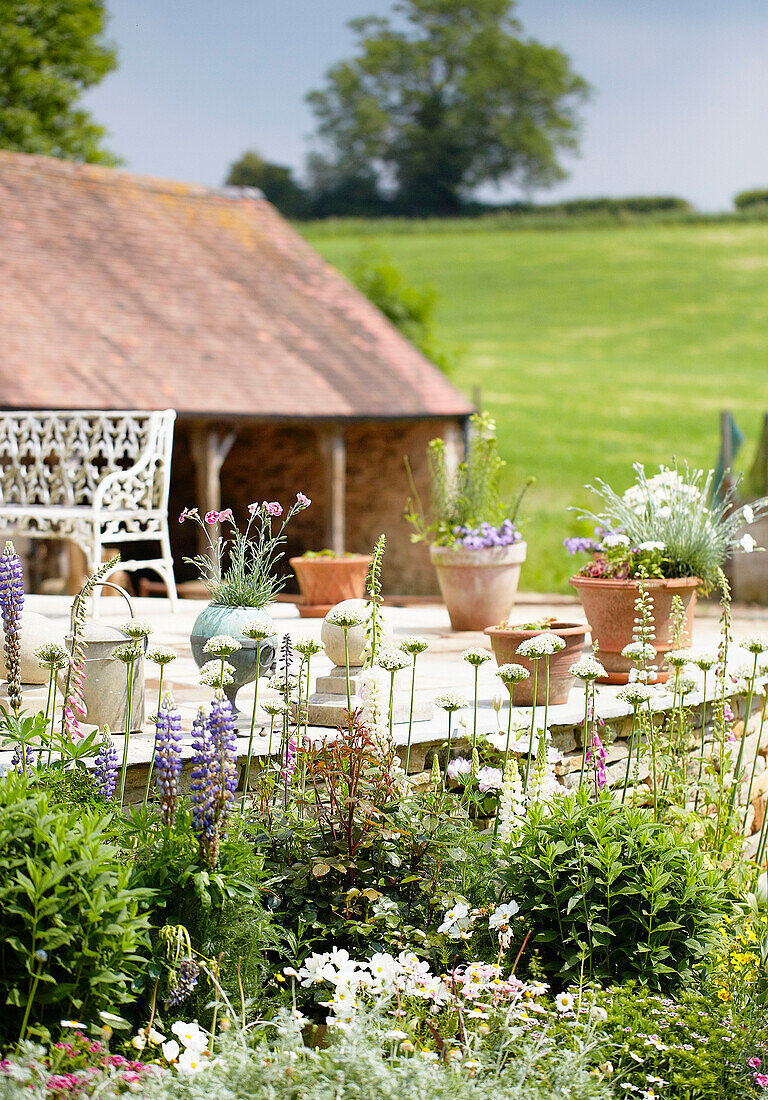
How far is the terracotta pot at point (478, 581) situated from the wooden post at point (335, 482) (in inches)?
243

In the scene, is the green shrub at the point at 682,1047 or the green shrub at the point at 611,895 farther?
the green shrub at the point at 611,895

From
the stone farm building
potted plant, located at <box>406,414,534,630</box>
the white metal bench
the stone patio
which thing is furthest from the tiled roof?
potted plant, located at <box>406,414,534,630</box>

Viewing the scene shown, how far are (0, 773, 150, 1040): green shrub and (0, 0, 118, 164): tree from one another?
21.9 meters

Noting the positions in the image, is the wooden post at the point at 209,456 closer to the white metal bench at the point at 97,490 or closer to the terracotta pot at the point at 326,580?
the white metal bench at the point at 97,490

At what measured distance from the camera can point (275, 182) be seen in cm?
4466

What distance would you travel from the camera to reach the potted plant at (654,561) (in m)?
4.66

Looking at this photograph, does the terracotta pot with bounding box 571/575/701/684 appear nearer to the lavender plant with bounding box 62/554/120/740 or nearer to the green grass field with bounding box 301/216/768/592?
the lavender plant with bounding box 62/554/120/740

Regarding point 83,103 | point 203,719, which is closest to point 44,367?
point 203,719

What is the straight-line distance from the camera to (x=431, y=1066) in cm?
233

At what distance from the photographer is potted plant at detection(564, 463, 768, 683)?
4.66m

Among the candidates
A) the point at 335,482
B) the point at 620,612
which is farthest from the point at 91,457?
the point at 335,482

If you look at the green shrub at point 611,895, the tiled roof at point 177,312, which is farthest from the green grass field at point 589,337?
the green shrub at point 611,895

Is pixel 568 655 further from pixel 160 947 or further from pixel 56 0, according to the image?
pixel 56 0

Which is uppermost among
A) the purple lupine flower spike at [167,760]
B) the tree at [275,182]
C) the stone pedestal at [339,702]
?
the tree at [275,182]
